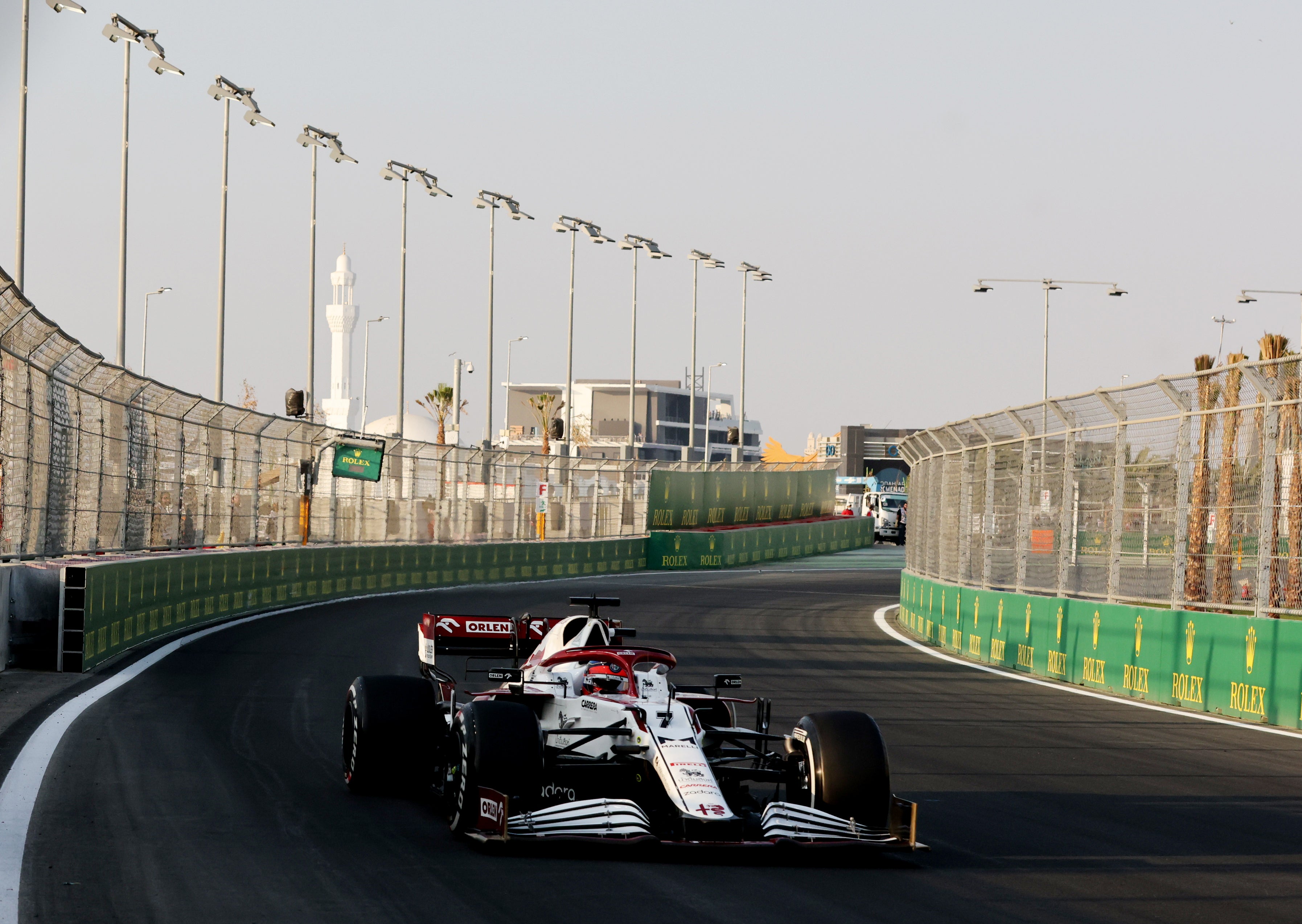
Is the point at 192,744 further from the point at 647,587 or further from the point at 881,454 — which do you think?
the point at 881,454

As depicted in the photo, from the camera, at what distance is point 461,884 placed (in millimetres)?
6438

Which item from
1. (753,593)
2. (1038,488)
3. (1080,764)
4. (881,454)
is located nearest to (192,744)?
(1080,764)

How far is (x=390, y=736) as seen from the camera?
855 centimetres

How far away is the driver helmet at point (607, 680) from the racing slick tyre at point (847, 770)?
1183 millimetres

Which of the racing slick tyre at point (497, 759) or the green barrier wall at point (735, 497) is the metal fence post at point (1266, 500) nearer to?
the racing slick tyre at point (497, 759)

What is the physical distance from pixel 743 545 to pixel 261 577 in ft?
79.4

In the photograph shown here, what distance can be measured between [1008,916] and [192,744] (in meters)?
5.89

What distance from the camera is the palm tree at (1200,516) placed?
555 inches

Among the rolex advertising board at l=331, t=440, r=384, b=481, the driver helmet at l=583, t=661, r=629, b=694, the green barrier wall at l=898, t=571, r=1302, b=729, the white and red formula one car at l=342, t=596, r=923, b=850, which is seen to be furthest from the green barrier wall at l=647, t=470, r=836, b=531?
the driver helmet at l=583, t=661, r=629, b=694

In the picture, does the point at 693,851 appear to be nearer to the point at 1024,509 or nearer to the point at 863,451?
the point at 1024,509

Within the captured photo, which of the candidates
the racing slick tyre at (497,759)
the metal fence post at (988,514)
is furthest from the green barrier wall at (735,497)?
the racing slick tyre at (497,759)

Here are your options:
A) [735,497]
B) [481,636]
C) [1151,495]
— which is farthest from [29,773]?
[735,497]

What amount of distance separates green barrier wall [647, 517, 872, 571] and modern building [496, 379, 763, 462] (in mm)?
88586

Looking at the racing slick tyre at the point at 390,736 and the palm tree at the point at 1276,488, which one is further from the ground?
the palm tree at the point at 1276,488
